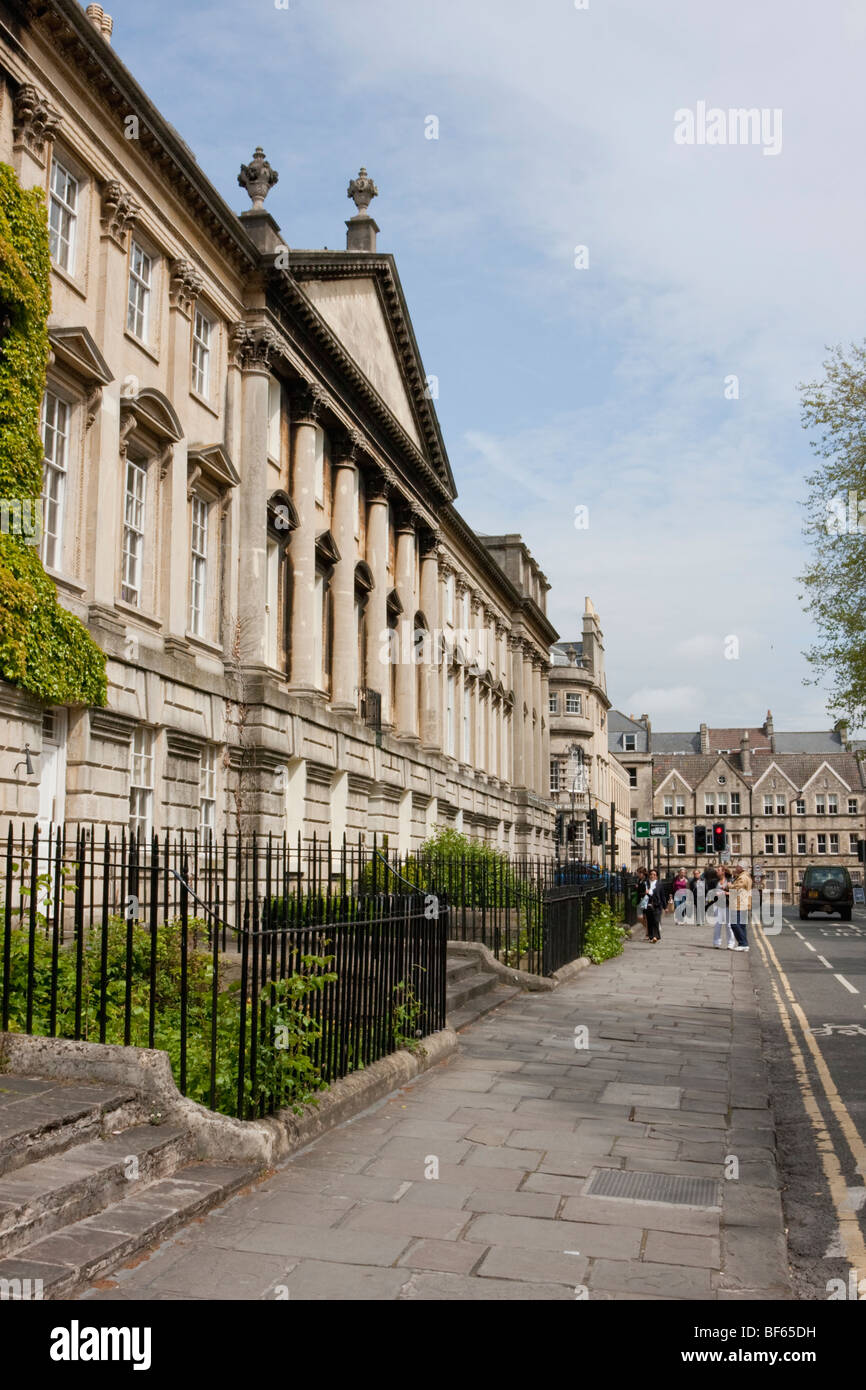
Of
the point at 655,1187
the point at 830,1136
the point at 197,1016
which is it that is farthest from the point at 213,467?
the point at 655,1187

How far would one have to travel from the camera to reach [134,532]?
18.0m

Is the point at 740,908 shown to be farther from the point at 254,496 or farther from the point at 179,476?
the point at 179,476

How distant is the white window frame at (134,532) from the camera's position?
17.6m

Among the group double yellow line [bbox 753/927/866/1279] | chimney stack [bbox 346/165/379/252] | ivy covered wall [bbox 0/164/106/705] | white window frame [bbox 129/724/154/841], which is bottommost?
double yellow line [bbox 753/927/866/1279]

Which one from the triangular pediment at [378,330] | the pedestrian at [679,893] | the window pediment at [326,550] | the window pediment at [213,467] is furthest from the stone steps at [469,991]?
the pedestrian at [679,893]

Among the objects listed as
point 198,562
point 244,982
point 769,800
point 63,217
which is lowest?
point 244,982

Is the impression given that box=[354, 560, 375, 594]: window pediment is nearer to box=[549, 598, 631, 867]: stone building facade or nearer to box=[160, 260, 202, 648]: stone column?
box=[160, 260, 202, 648]: stone column

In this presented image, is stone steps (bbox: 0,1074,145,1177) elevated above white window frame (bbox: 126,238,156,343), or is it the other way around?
white window frame (bbox: 126,238,156,343)

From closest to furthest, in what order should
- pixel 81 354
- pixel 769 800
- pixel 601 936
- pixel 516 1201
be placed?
pixel 516 1201, pixel 81 354, pixel 601 936, pixel 769 800

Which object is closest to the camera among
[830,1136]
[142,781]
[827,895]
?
[830,1136]

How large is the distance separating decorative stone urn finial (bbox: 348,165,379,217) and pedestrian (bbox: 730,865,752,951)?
61.7 ft

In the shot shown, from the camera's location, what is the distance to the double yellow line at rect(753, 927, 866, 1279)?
18.6ft

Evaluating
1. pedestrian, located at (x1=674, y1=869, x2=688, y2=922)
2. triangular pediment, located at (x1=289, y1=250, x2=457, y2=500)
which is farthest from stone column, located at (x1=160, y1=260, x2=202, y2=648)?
pedestrian, located at (x1=674, y1=869, x2=688, y2=922)

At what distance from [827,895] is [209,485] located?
32781mm
